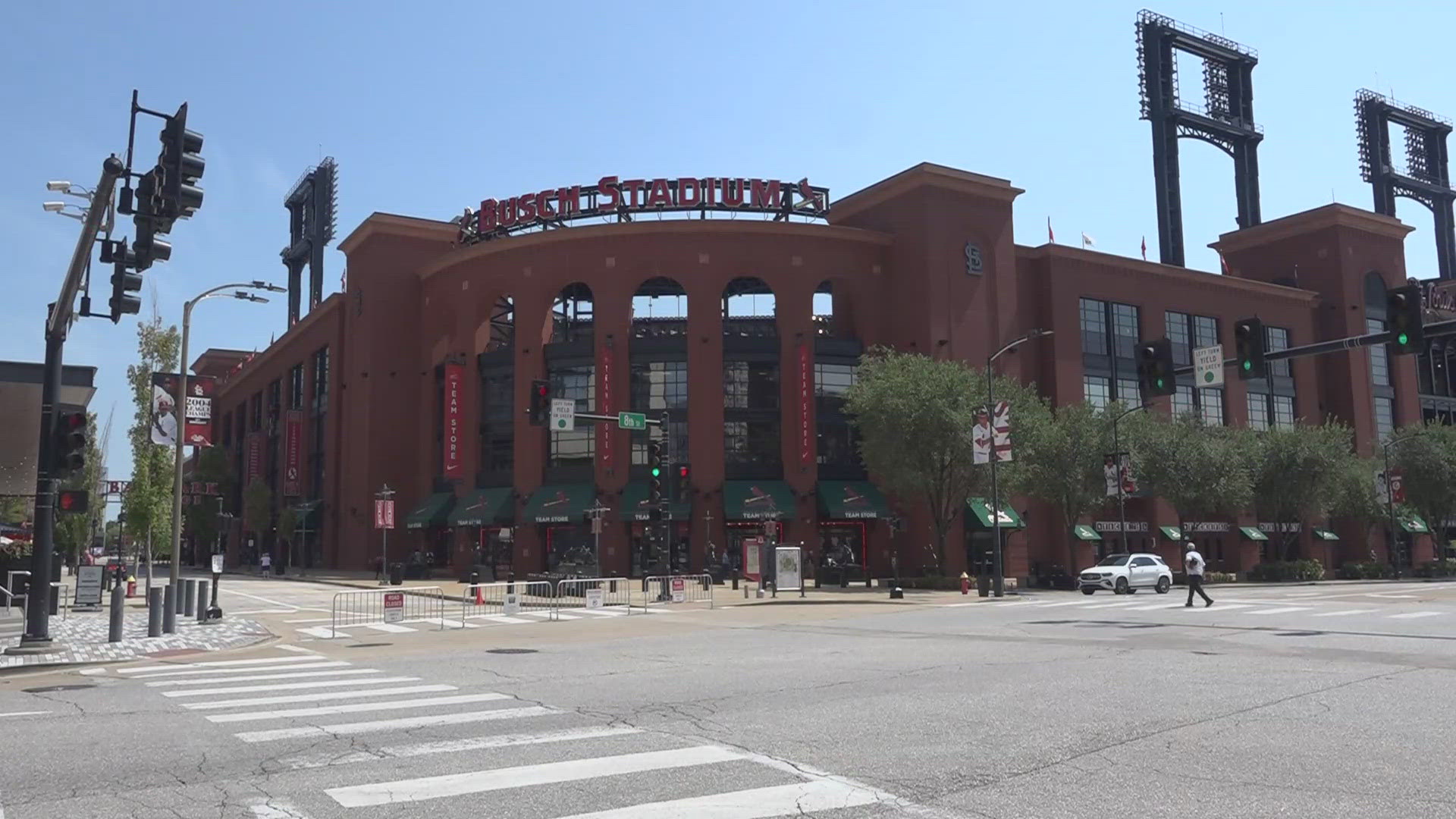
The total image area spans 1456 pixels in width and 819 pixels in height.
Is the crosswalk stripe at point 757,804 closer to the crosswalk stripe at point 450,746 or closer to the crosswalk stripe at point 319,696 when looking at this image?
the crosswalk stripe at point 450,746

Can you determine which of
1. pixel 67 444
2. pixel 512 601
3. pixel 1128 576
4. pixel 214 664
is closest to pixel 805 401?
pixel 1128 576

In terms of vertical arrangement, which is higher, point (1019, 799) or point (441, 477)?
point (441, 477)

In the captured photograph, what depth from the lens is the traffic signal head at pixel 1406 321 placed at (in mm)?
19312

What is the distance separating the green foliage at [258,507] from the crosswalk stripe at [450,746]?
7595 cm

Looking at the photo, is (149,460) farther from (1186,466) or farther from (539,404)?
(1186,466)

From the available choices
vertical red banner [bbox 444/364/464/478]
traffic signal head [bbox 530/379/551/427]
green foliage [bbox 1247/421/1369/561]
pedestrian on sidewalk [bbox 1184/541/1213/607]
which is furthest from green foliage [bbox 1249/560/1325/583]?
traffic signal head [bbox 530/379/551/427]

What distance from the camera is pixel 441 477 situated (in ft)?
206

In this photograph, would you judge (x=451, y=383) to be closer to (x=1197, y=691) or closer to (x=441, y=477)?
(x=441, y=477)

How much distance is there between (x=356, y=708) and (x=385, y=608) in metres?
16.7

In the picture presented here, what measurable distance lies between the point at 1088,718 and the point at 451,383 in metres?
52.3

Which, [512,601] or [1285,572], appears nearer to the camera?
[512,601]

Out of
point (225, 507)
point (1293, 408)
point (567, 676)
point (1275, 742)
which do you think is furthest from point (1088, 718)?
point (225, 507)

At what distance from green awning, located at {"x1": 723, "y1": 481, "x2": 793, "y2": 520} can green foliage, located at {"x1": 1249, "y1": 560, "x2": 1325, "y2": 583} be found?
986 inches

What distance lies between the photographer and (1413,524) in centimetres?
6838
